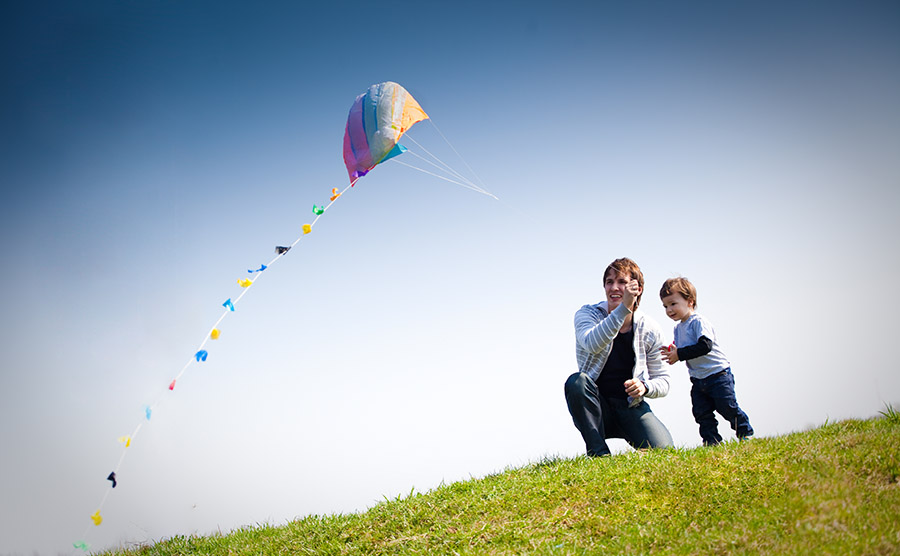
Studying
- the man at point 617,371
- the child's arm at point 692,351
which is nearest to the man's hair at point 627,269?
the man at point 617,371

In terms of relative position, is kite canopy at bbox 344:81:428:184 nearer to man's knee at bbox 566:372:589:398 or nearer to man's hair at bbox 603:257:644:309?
man's hair at bbox 603:257:644:309

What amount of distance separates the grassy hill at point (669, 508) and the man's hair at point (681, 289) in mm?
1967

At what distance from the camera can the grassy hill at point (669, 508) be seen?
3.67 metres

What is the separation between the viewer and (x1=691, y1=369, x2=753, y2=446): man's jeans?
6.44 meters

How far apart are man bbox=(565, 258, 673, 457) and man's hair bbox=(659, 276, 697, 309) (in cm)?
89

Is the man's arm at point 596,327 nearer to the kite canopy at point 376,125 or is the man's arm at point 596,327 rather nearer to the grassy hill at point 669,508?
the grassy hill at point 669,508

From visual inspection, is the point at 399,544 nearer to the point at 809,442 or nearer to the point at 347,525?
the point at 347,525

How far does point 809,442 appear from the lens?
16.4ft

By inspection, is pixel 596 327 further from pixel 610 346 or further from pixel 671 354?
pixel 671 354

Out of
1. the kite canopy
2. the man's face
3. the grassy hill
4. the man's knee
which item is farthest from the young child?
the kite canopy

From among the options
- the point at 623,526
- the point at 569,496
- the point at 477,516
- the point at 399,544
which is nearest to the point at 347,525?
the point at 399,544

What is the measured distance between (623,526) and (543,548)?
2.00 ft

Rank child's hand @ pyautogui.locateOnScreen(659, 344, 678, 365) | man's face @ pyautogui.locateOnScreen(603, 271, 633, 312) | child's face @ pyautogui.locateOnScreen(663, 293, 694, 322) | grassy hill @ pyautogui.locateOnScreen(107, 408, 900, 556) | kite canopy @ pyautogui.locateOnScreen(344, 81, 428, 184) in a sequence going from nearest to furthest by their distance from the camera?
grassy hill @ pyautogui.locateOnScreen(107, 408, 900, 556) → man's face @ pyautogui.locateOnScreen(603, 271, 633, 312) → child's hand @ pyautogui.locateOnScreen(659, 344, 678, 365) → child's face @ pyautogui.locateOnScreen(663, 293, 694, 322) → kite canopy @ pyautogui.locateOnScreen(344, 81, 428, 184)

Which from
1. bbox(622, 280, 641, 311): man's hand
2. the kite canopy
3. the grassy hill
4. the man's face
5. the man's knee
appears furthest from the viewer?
the kite canopy
